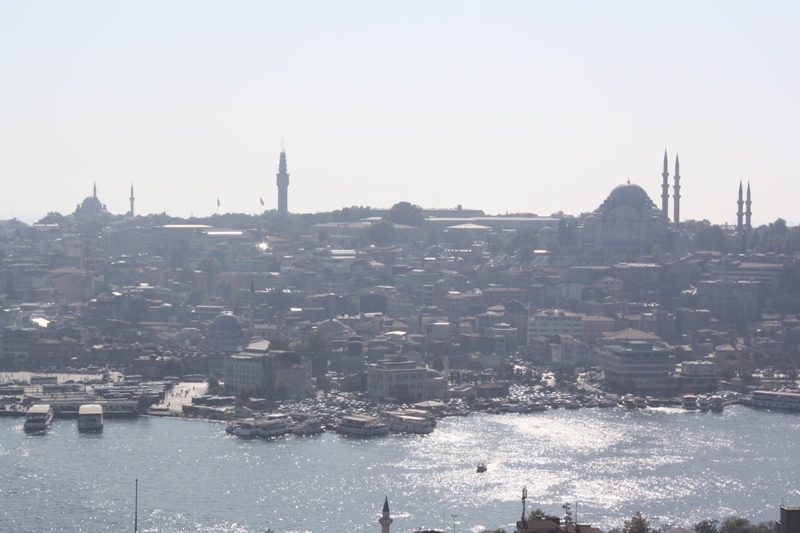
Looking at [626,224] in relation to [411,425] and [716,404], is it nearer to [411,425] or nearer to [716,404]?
[716,404]

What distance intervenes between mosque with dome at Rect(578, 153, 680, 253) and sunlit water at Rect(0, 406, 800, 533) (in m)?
21.0

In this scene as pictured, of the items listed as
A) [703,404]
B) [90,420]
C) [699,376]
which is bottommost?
[703,404]

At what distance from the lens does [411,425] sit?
79.9 ft

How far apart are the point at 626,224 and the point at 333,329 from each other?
1609 cm

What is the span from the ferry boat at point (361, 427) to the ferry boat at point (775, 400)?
764 cm

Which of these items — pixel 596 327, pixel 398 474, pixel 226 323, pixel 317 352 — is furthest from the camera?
pixel 596 327

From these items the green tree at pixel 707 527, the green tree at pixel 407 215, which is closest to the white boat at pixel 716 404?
the green tree at pixel 707 527

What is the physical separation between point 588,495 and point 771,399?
9674mm

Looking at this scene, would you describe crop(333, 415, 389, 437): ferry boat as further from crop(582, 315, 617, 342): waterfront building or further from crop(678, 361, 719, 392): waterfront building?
crop(582, 315, 617, 342): waterfront building

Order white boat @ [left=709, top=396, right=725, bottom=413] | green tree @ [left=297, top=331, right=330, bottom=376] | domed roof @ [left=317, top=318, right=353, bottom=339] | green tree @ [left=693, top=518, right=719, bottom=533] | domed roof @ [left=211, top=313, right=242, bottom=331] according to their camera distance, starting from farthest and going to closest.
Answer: domed roof @ [left=317, top=318, right=353, bottom=339], domed roof @ [left=211, top=313, right=242, bottom=331], green tree @ [left=297, top=331, right=330, bottom=376], white boat @ [left=709, top=396, right=725, bottom=413], green tree @ [left=693, top=518, right=719, bottom=533]

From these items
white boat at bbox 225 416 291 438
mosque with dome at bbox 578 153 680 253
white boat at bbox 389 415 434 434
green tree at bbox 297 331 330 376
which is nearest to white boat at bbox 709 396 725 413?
white boat at bbox 389 415 434 434

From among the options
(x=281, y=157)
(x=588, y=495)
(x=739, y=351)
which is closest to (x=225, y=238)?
(x=281, y=157)

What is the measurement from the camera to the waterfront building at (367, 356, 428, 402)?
27234mm

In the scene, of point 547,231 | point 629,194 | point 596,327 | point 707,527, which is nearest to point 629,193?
point 629,194
